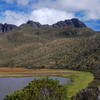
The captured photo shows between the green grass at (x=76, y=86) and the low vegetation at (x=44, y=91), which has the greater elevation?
the low vegetation at (x=44, y=91)

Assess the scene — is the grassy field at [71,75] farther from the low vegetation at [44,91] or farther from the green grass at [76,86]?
the low vegetation at [44,91]

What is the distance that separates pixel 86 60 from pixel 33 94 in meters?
163

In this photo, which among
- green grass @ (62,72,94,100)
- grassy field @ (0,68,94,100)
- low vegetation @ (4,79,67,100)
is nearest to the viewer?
low vegetation @ (4,79,67,100)

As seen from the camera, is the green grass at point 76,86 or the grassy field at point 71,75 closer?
the green grass at point 76,86

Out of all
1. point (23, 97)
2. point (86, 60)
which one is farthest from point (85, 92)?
point (86, 60)

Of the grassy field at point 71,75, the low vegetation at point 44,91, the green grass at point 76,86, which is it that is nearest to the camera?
the low vegetation at point 44,91

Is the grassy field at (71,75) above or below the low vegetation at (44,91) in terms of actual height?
below

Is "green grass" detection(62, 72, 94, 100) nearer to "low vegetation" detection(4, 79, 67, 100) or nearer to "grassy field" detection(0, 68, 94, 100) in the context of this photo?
"grassy field" detection(0, 68, 94, 100)

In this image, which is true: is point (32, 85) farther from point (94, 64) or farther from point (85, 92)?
point (94, 64)

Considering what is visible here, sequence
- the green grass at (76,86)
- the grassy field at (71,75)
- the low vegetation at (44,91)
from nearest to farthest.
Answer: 1. the low vegetation at (44,91)
2. the green grass at (76,86)
3. the grassy field at (71,75)

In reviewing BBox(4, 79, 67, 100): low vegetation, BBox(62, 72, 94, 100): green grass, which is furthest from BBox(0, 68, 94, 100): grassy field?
BBox(4, 79, 67, 100): low vegetation

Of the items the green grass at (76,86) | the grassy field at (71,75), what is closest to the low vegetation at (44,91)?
the green grass at (76,86)

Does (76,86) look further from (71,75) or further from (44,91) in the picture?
(71,75)

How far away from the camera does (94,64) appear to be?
172250mm
